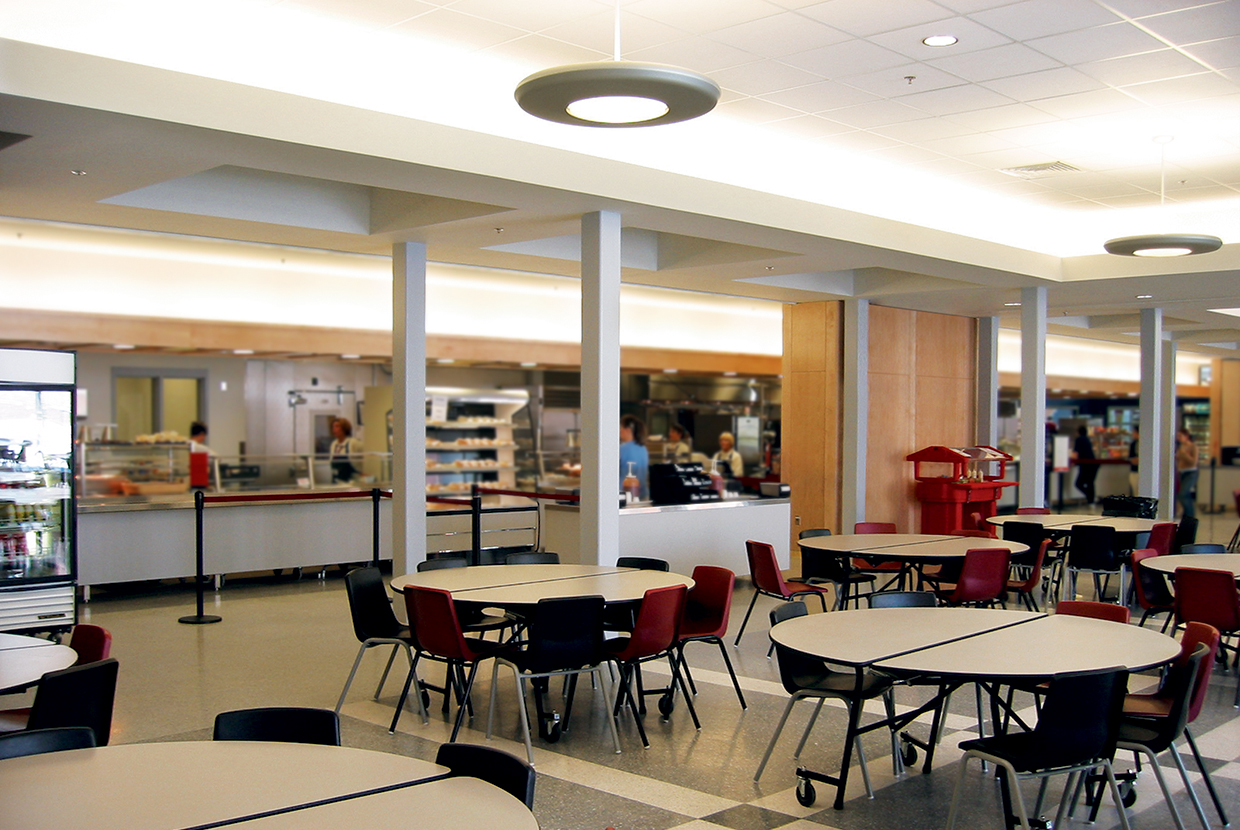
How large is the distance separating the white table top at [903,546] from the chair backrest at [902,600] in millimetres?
1617

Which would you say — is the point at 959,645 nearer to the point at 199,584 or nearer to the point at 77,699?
the point at 77,699

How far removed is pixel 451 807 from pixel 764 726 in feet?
11.1

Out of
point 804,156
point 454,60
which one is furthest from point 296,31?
point 804,156

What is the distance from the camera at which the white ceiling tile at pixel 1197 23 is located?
5195mm

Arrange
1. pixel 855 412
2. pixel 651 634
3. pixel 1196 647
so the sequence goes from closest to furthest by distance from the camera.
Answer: pixel 1196 647 < pixel 651 634 < pixel 855 412

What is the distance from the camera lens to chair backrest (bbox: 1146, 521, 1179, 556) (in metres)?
8.41

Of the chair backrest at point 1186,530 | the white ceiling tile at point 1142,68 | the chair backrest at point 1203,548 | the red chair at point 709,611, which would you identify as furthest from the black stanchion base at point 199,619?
the chair backrest at point 1186,530

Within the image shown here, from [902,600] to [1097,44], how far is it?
3.21 metres

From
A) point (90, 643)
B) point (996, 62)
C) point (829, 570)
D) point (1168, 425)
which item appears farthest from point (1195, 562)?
point (1168, 425)

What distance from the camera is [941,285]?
36.2ft

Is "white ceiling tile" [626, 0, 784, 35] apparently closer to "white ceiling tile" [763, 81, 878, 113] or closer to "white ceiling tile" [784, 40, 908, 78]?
"white ceiling tile" [784, 40, 908, 78]

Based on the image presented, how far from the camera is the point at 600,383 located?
7.02 m

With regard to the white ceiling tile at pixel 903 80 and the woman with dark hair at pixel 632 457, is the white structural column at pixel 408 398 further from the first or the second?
the woman with dark hair at pixel 632 457

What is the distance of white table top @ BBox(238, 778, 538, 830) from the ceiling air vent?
7.55 m
